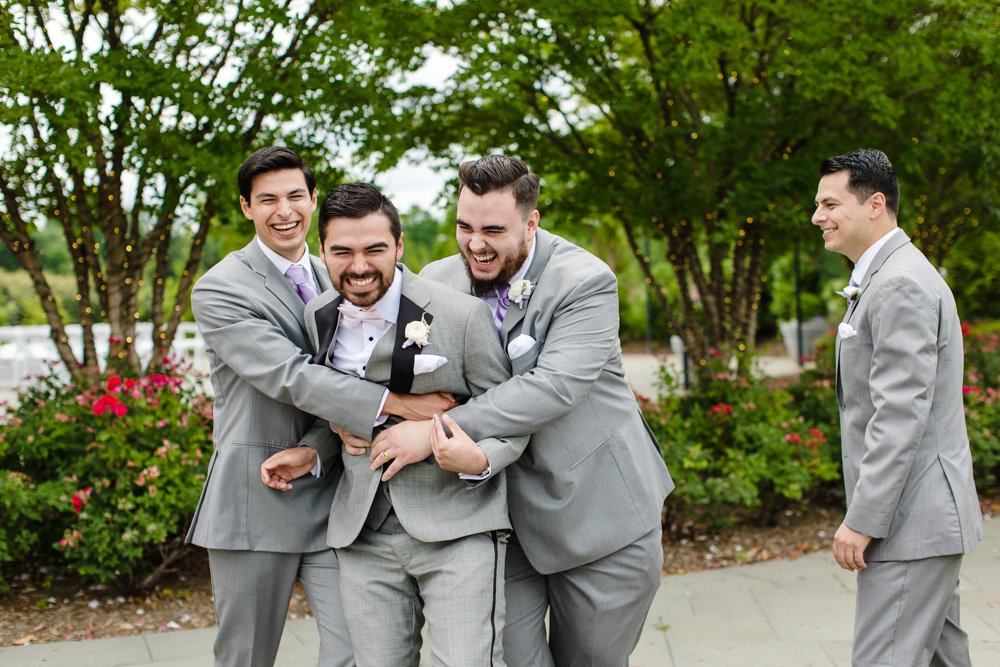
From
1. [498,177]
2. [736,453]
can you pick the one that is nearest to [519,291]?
[498,177]

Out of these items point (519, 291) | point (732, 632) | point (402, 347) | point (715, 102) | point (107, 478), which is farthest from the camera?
point (715, 102)

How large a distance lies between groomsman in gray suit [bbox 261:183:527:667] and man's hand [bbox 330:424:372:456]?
35 millimetres

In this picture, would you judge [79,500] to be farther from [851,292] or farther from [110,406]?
[851,292]

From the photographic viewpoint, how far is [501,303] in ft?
10.1

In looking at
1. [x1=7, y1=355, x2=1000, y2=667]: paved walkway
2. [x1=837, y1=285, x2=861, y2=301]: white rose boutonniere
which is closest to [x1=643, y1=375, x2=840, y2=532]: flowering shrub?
[x1=7, y1=355, x2=1000, y2=667]: paved walkway

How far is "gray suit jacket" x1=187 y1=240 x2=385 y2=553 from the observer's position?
9.39ft

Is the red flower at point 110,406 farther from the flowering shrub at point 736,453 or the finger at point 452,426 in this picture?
the flowering shrub at point 736,453

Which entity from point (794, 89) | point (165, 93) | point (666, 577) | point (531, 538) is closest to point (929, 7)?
point (794, 89)

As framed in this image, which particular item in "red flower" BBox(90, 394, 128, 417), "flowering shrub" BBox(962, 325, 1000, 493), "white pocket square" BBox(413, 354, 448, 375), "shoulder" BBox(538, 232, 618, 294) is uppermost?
"shoulder" BBox(538, 232, 618, 294)

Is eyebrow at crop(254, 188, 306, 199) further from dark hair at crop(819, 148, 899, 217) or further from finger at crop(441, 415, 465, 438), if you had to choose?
dark hair at crop(819, 148, 899, 217)

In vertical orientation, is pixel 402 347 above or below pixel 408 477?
above

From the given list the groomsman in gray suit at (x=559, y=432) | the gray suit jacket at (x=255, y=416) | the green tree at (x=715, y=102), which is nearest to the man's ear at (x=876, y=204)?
the groomsman in gray suit at (x=559, y=432)

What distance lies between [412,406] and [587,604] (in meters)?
0.93

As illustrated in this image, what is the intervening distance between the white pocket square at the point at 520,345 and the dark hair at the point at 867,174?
1.15m
